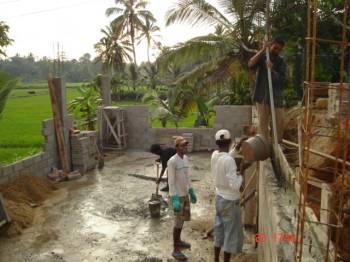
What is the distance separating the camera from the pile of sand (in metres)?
7.16

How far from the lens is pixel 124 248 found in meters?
6.16

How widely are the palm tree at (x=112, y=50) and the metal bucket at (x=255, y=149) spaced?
34.3 m

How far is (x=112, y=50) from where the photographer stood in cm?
3822

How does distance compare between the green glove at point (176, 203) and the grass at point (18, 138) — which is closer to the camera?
the green glove at point (176, 203)

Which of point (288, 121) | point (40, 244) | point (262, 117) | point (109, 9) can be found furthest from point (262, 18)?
point (109, 9)

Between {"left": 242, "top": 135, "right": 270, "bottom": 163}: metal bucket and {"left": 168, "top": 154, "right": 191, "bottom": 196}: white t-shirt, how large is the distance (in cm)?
124

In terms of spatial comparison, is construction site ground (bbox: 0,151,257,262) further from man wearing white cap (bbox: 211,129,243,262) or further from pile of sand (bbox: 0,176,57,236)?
man wearing white cap (bbox: 211,129,243,262)

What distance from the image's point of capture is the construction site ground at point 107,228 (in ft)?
19.6

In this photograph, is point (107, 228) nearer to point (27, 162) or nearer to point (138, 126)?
point (27, 162)

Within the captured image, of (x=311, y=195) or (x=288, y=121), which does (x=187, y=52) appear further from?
(x=311, y=195)

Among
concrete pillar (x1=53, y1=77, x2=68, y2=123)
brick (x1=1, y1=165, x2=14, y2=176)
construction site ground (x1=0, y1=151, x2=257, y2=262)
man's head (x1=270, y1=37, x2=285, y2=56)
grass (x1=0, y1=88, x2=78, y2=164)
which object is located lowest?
construction site ground (x1=0, y1=151, x2=257, y2=262)

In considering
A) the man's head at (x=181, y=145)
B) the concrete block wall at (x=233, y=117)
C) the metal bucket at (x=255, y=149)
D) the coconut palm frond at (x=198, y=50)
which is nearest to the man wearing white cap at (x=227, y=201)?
the metal bucket at (x=255, y=149)

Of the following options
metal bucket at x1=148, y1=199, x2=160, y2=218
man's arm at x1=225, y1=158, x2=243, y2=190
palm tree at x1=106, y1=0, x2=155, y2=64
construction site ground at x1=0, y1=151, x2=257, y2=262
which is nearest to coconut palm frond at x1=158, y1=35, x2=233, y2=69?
construction site ground at x1=0, y1=151, x2=257, y2=262

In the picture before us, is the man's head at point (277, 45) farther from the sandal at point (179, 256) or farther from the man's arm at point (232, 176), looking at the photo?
the sandal at point (179, 256)
